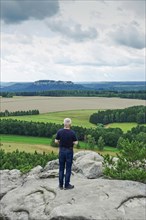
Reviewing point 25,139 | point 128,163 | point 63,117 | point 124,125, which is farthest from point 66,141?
point 63,117

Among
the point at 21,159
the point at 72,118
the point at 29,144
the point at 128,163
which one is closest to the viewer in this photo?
the point at 128,163

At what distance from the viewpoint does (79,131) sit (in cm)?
11044

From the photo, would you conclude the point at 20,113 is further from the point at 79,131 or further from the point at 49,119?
the point at 79,131

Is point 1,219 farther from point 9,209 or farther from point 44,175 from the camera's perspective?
point 44,175

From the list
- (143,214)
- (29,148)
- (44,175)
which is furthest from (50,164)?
(29,148)

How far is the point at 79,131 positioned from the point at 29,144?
753 inches

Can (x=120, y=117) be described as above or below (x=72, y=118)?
above

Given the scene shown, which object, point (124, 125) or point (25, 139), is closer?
point (25, 139)

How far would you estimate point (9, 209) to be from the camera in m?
24.9

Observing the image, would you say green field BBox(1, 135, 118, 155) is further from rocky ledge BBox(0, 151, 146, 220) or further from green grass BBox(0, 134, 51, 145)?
rocky ledge BBox(0, 151, 146, 220)

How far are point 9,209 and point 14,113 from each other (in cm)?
12743

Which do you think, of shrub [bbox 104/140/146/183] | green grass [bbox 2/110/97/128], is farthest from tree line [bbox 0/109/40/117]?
shrub [bbox 104/140/146/183]

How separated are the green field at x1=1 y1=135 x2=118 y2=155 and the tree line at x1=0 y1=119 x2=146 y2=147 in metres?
2.64

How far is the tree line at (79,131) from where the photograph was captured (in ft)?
333
